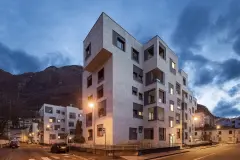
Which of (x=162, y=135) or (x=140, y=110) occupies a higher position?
(x=140, y=110)

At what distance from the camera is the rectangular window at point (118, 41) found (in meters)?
42.6

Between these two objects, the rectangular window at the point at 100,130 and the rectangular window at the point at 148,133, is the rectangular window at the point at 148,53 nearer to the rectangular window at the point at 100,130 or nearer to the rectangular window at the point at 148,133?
the rectangular window at the point at 148,133

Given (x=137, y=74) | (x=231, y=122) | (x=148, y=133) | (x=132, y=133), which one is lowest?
(x=231, y=122)

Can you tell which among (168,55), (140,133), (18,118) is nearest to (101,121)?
(140,133)

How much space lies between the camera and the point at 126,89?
4347 cm

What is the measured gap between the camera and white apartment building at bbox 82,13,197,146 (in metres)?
41.3

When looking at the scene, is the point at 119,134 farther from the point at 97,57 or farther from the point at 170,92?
the point at 170,92

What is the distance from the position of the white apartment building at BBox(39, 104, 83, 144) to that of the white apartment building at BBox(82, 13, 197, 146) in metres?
49.2

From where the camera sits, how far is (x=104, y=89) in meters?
43.9

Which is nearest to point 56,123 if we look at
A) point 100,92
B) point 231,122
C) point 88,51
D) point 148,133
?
point 88,51

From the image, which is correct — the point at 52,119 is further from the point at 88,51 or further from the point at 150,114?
the point at 150,114

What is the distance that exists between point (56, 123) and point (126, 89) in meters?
64.4

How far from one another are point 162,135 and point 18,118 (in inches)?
5405

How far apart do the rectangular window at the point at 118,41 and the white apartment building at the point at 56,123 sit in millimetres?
58630
